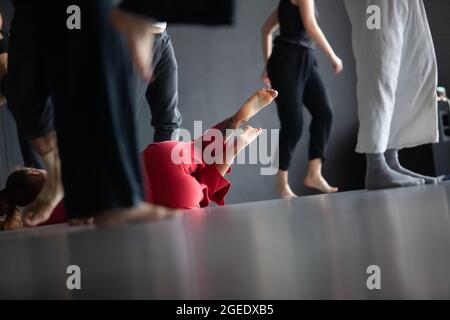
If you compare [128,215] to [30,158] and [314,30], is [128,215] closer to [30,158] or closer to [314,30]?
[30,158]

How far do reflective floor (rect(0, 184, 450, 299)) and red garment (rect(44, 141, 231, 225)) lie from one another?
47 cm

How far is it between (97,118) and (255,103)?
1359 mm

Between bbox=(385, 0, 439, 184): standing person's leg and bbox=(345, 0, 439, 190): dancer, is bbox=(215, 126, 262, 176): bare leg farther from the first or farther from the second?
bbox=(385, 0, 439, 184): standing person's leg

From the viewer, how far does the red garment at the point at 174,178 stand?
1622 millimetres

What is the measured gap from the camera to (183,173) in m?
1.69

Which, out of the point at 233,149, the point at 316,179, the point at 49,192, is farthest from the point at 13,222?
the point at 316,179

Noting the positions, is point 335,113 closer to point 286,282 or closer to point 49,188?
point 49,188

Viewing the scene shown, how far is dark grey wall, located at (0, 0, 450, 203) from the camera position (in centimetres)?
278

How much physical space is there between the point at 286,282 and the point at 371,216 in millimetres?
602

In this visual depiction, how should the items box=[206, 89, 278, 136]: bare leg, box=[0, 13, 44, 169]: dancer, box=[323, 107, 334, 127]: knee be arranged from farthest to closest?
box=[323, 107, 334, 127]: knee
box=[206, 89, 278, 136]: bare leg
box=[0, 13, 44, 169]: dancer

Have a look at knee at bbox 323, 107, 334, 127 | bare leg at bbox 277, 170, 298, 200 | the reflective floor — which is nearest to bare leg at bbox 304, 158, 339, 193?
bare leg at bbox 277, 170, 298, 200

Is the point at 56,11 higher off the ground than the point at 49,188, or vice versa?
the point at 56,11
